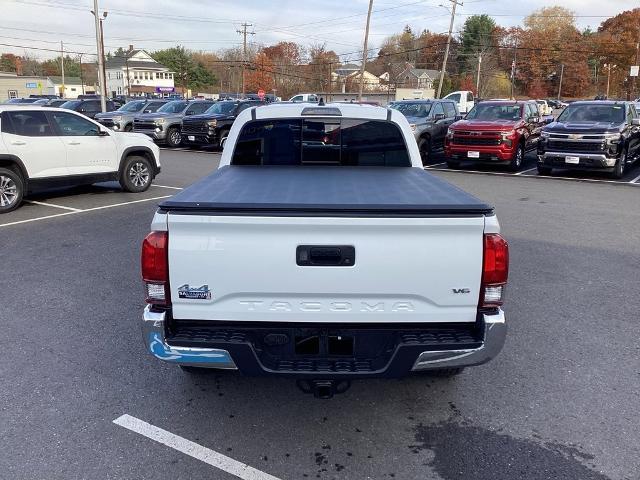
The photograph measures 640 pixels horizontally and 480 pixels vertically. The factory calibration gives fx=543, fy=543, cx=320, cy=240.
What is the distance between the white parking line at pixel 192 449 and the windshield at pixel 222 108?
791 inches

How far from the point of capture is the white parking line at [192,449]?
3006 mm

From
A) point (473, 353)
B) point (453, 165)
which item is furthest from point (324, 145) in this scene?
point (453, 165)

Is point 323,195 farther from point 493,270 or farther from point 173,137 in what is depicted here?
point 173,137

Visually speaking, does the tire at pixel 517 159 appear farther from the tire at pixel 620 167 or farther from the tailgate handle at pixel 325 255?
the tailgate handle at pixel 325 255

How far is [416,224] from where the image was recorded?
9.10 feet

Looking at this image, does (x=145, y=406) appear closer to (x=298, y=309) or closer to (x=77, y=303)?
(x=298, y=309)

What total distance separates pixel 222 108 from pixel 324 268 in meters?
21.2

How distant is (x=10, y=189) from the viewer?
9891 mm

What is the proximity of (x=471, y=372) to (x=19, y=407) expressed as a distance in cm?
323

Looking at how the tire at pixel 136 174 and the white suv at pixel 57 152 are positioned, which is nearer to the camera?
the white suv at pixel 57 152

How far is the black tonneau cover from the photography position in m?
2.79

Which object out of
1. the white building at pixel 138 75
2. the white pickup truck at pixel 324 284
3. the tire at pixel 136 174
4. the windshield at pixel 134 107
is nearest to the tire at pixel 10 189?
the tire at pixel 136 174

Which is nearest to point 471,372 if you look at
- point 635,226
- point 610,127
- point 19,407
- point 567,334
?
point 567,334

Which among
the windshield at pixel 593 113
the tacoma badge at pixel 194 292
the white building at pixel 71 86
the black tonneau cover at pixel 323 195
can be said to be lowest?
the tacoma badge at pixel 194 292
